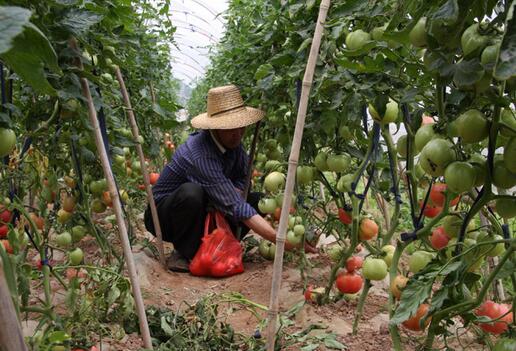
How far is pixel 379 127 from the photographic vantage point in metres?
1.73

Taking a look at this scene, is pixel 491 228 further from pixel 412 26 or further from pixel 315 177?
pixel 315 177

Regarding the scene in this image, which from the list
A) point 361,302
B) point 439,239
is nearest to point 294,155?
point 439,239

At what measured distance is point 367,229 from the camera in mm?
1884

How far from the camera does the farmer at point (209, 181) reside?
8.74 ft

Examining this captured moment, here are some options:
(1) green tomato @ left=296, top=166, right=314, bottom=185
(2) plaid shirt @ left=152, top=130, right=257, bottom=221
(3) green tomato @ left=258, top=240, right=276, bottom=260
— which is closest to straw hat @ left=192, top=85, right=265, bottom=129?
(2) plaid shirt @ left=152, top=130, right=257, bottom=221

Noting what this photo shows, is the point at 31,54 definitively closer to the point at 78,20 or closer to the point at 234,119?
the point at 78,20

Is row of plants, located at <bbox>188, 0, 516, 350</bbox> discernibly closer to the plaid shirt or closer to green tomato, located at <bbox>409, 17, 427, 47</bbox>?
green tomato, located at <bbox>409, 17, 427, 47</bbox>

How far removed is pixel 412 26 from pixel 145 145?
7.84 ft

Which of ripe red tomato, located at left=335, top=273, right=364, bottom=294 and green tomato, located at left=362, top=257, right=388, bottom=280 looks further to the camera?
ripe red tomato, located at left=335, top=273, right=364, bottom=294

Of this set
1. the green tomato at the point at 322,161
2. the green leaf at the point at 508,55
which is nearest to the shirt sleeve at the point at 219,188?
the green tomato at the point at 322,161

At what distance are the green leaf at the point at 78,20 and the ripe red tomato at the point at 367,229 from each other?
45.5 inches

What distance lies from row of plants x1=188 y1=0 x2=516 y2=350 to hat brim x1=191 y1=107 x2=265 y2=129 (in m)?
0.08

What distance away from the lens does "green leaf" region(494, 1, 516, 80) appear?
65 centimetres

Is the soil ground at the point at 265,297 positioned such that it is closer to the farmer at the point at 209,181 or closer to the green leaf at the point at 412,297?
the farmer at the point at 209,181
